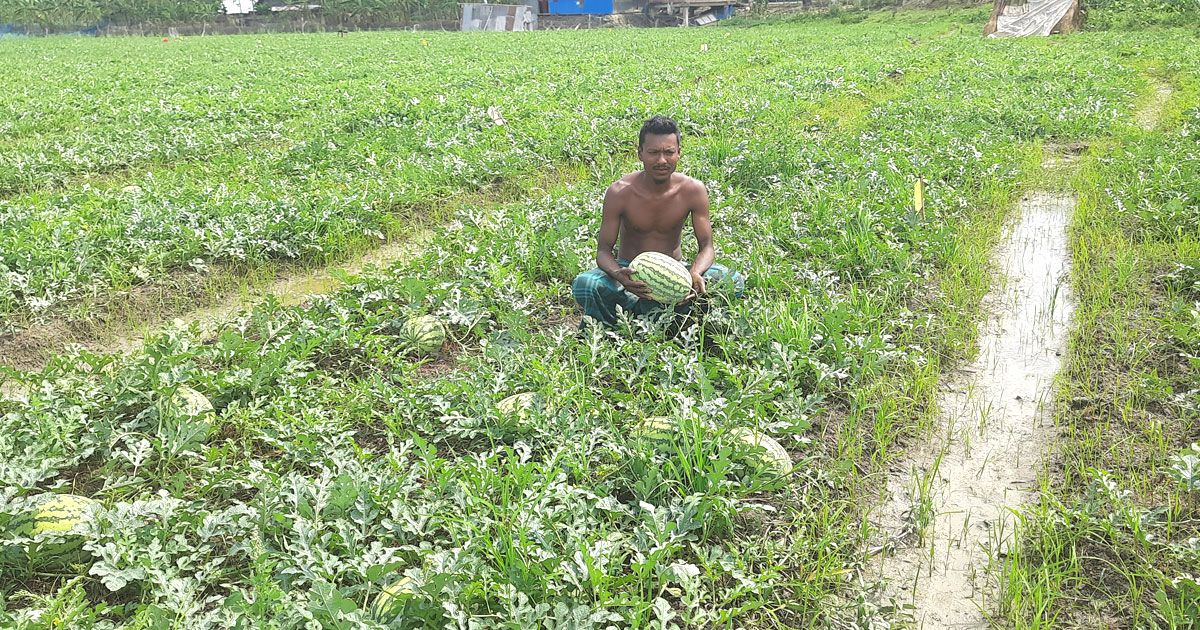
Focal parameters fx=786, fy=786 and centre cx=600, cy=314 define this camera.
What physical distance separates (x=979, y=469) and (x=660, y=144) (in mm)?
2200

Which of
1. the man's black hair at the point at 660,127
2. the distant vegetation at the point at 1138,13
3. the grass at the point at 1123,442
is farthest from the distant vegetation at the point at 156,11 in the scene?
the man's black hair at the point at 660,127

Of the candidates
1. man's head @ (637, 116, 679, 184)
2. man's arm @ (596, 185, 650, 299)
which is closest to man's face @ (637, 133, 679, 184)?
man's head @ (637, 116, 679, 184)

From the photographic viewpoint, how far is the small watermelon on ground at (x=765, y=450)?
3.16m

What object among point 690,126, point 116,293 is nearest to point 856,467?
point 116,293

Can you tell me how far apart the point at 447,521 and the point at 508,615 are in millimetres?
539

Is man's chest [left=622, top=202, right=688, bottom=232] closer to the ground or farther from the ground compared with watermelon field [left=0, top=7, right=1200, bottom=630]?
farther from the ground

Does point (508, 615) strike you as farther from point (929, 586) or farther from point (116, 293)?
point (116, 293)

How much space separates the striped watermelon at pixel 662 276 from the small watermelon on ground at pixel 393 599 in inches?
83.6

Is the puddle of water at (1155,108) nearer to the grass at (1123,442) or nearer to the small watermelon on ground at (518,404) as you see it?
the grass at (1123,442)

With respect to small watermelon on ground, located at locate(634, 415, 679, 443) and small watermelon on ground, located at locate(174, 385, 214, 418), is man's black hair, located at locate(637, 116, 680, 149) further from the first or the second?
small watermelon on ground, located at locate(174, 385, 214, 418)

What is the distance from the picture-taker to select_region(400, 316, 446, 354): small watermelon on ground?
4586 mm

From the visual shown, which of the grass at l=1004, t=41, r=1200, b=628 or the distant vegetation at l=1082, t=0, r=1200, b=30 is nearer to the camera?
the grass at l=1004, t=41, r=1200, b=628

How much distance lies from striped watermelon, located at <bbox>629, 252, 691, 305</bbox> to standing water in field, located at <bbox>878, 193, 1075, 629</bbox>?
1.42m

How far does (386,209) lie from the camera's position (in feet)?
24.8
